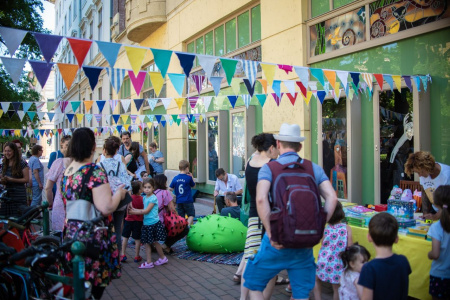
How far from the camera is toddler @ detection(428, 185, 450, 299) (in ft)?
11.6

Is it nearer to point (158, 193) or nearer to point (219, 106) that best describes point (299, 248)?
point (158, 193)

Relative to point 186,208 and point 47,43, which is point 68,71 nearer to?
point 47,43

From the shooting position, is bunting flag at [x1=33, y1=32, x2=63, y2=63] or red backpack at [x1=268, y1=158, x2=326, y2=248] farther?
bunting flag at [x1=33, y1=32, x2=63, y2=63]

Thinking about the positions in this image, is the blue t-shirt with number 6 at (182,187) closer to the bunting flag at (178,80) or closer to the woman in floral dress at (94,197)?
the bunting flag at (178,80)

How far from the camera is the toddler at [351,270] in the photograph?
3639 mm

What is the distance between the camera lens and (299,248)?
287 centimetres

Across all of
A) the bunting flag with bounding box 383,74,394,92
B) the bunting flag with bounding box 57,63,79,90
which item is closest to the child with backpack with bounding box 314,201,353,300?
the bunting flag with bounding box 383,74,394,92

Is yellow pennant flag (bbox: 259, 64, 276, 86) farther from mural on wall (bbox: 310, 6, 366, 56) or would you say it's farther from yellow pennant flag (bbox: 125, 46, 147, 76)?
mural on wall (bbox: 310, 6, 366, 56)

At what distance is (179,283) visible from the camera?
17.3 ft

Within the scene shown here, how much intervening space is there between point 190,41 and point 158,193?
29.0 ft

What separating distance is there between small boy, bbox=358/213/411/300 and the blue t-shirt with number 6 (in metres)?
5.27

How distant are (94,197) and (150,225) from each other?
302 cm

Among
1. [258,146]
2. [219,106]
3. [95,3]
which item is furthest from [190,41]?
[95,3]

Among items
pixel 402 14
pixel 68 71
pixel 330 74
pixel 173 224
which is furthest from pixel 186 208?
pixel 402 14
